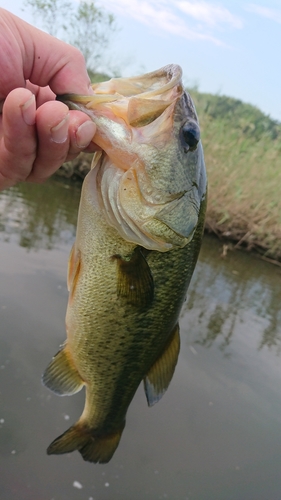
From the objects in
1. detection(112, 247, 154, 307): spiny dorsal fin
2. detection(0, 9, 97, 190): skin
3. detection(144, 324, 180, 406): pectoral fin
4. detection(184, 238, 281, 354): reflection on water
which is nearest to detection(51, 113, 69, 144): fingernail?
detection(0, 9, 97, 190): skin

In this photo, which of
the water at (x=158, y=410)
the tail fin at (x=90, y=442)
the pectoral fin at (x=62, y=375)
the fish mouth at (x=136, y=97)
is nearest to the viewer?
the fish mouth at (x=136, y=97)

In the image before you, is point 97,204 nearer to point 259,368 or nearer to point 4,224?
point 259,368

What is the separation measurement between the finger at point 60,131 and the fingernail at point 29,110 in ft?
0.06

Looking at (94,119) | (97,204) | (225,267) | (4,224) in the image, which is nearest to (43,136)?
(94,119)

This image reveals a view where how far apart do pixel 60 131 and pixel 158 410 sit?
2689 mm

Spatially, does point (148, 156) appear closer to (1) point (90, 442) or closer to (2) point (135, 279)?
(2) point (135, 279)

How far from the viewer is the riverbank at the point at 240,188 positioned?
8.70m

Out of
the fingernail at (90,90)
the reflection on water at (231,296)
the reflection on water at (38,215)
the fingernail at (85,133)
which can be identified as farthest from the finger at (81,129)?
the reflection on water at (38,215)

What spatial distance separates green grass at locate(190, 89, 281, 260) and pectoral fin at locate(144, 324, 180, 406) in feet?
23.3

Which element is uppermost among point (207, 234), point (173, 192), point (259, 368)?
point (173, 192)

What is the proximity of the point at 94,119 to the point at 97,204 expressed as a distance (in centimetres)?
29

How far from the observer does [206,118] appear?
8867 mm

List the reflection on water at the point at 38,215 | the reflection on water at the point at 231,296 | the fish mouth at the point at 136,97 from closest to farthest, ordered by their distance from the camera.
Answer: the fish mouth at the point at 136,97, the reflection on water at the point at 231,296, the reflection on water at the point at 38,215

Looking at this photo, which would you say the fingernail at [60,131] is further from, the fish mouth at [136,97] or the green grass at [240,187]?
the green grass at [240,187]
